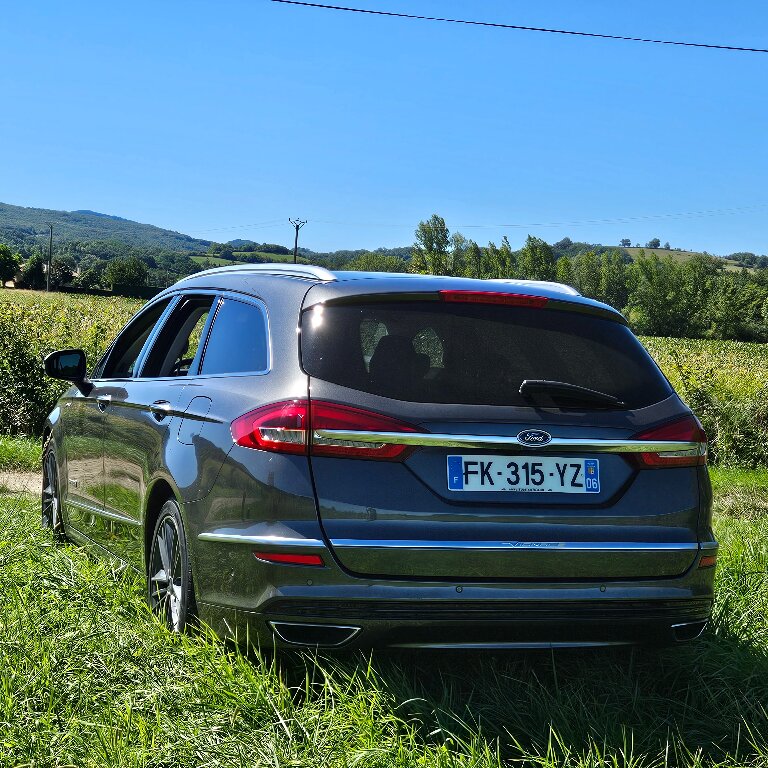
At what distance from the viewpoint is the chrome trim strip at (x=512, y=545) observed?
3590mm

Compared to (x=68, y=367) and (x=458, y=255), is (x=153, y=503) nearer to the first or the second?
(x=68, y=367)

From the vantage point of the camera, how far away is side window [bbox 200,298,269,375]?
162 inches

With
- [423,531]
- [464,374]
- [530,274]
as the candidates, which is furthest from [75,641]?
[530,274]

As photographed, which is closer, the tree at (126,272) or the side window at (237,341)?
the side window at (237,341)

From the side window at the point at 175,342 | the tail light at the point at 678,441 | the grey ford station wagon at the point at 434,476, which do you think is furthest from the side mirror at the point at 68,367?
the tail light at the point at 678,441

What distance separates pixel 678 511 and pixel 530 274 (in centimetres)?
15748

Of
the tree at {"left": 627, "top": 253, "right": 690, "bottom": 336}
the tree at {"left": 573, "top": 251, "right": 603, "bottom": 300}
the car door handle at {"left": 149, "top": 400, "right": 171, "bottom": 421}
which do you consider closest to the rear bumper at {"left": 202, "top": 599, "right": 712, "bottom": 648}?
the car door handle at {"left": 149, "top": 400, "right": 171, "bottom": 421}

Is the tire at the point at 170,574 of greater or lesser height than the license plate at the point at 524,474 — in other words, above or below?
below

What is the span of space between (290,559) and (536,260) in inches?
6246

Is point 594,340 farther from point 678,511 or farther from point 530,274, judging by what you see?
point 530,274

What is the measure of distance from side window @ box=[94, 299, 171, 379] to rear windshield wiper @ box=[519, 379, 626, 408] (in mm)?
2716

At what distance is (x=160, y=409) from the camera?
4.72m

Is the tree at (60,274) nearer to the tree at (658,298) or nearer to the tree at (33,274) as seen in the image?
the tree at (33,274)

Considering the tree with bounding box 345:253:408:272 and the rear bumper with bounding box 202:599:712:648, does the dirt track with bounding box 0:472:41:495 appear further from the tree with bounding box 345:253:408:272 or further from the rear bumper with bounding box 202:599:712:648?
the tree with bounding box 345:253:408:272
